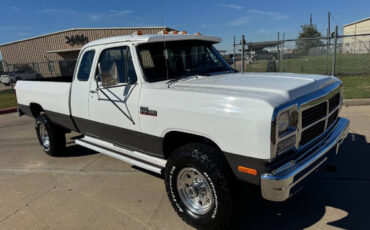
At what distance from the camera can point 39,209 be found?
Result: 3658mm

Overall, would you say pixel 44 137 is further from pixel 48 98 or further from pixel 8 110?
pixel 8 110

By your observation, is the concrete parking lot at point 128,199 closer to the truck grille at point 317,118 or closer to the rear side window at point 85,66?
the truck grille at point 317,118

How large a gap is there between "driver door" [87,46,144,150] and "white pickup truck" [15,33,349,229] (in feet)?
0.05

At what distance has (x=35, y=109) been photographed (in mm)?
5945

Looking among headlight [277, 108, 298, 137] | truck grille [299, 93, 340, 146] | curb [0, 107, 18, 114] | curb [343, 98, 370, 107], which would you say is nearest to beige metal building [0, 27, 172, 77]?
curb [0, 107, 18, 114]

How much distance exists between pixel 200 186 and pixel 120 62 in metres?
1.95

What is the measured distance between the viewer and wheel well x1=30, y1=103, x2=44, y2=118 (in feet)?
19.2

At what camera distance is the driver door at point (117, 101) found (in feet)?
11.5

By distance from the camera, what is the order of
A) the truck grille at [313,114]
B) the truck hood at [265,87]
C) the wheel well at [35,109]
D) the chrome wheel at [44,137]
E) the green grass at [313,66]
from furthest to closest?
the green grass at [313,66] < the wheel well at [35,109] < the chrome wheel at [44,137] < the truck grille at [313,114] < the truck hood at [265,87]

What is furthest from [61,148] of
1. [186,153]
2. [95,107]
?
[186,153]

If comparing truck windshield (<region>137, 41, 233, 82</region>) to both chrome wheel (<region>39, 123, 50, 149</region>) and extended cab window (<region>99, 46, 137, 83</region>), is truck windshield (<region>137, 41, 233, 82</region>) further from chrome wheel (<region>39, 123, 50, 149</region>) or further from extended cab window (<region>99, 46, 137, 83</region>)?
chrome wheel (<region>39, 123, 50, 149</region>)

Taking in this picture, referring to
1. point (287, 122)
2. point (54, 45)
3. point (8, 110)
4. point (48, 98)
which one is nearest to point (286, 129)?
point (287, 122)

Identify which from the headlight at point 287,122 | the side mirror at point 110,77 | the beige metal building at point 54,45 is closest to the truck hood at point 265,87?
the headlight at point 287,122

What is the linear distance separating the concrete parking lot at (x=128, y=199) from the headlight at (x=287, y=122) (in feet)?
2.92
